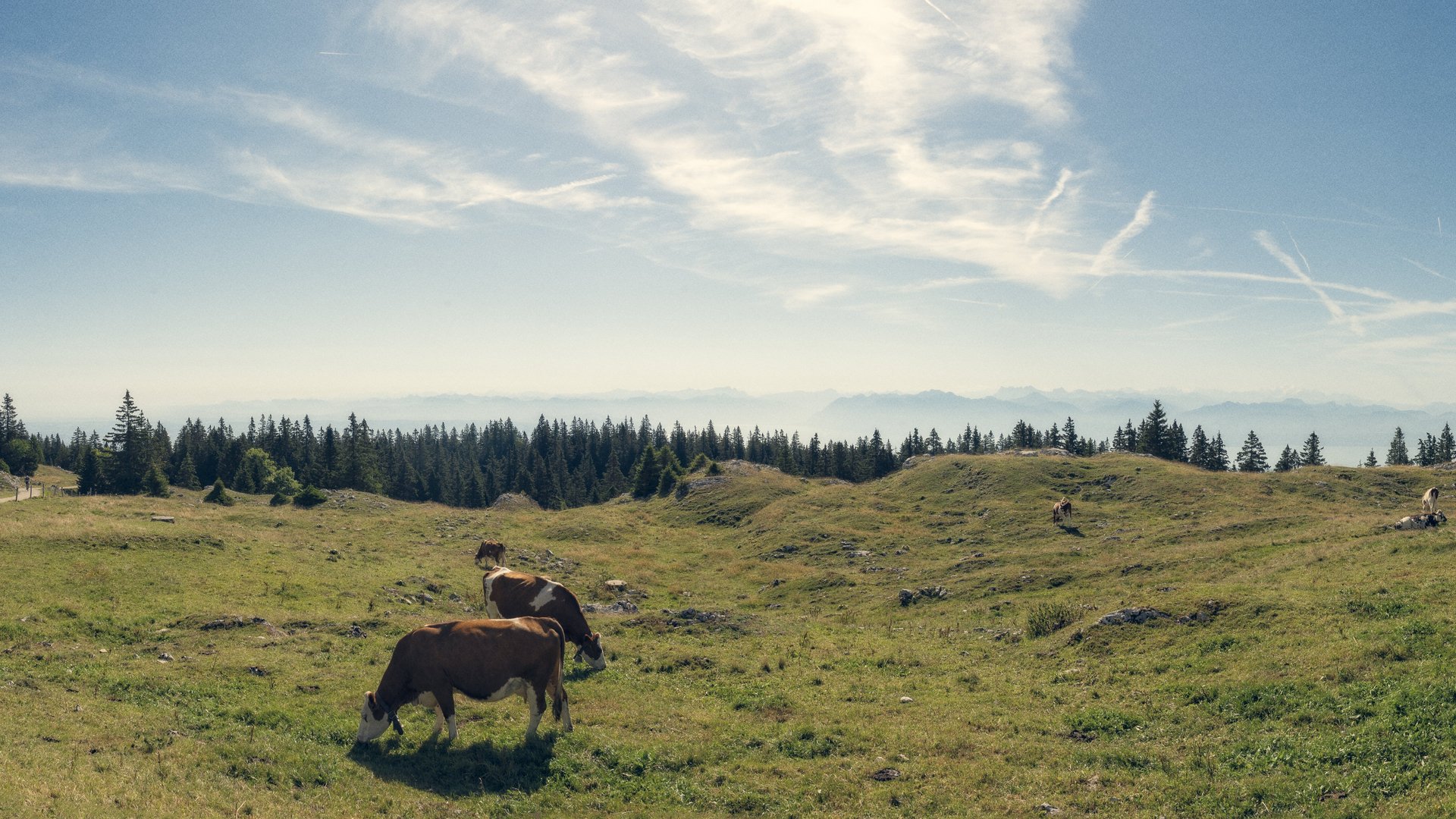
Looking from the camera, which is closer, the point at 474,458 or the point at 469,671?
the point at 469,671

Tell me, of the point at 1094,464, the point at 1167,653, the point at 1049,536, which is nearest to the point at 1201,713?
the point at 1167,653

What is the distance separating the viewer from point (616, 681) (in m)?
21.0

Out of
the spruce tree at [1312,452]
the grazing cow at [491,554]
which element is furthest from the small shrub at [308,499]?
the spruce tree at [1312,452]

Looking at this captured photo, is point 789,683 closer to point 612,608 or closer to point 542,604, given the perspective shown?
point 542,604

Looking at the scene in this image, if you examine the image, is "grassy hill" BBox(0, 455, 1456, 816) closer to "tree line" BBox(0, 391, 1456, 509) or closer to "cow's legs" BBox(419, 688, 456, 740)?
"cow's legs" BBox(419, 688, 456, 740)

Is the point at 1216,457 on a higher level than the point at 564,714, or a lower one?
higher

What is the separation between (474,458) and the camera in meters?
199

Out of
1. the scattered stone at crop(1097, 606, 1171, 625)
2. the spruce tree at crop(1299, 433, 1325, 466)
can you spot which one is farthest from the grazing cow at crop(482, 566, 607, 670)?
the spruce tree at crop(1299, 433, 1325, 466)

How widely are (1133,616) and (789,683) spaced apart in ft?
40.6

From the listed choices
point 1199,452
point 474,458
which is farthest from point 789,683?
point 474,458

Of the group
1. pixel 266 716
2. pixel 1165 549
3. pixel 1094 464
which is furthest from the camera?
pixel 1094 464

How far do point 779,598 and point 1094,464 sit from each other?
1899 inches

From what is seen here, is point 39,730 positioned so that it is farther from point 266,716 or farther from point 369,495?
point 369,495

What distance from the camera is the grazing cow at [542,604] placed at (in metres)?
22.2
